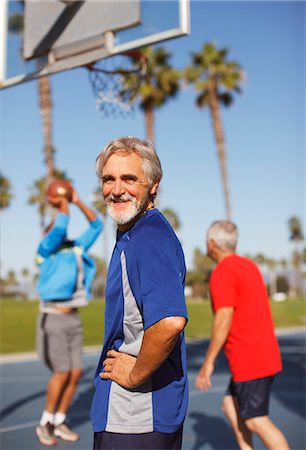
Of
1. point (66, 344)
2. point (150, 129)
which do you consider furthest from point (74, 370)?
point (150, 129)

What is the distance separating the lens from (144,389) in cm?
249

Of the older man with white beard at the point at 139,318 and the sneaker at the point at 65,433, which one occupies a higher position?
the older man with white beard at the point at 139,318

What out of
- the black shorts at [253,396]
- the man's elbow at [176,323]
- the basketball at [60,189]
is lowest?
the black shorts at [253,396]

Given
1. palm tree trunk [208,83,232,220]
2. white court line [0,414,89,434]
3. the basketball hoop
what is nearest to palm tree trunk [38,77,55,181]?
palm tree trunk [208,83,232,220]

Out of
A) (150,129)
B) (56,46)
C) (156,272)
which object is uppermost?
(150,129)

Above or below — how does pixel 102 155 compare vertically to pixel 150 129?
below

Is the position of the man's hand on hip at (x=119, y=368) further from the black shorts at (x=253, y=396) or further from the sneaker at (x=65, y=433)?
the sneaker at (x=65, y=433)

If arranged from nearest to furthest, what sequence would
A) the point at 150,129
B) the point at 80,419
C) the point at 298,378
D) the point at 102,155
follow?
the point at 102,155
the point at 80,419
the point at 298,378
the point at 150,129

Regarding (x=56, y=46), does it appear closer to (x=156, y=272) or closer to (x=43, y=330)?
(x=43, y=330)

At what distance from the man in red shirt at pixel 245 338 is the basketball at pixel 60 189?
1768mm

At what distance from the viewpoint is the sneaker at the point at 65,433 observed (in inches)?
218

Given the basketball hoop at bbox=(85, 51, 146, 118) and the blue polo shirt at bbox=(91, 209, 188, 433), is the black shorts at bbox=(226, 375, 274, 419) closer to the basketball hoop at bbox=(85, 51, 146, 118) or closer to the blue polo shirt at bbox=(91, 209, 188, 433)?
the blue polo shirt at bbox=(91, 209, 188, 433)

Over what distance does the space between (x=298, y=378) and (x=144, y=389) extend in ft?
25.8

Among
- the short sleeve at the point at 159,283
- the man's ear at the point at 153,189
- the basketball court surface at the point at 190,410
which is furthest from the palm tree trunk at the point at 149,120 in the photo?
the short sleeve at the point at 159,283
